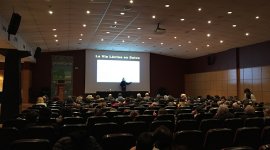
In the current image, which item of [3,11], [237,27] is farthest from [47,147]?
[237,27]

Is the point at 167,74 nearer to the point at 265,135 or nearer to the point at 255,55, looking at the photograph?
the point at 255,55

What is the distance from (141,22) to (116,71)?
10.2 m

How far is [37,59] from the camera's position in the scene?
2381cm

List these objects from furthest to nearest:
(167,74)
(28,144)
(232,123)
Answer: (167,74) < (232,123) < (28,144)

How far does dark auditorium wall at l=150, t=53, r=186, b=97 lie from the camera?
27.3m

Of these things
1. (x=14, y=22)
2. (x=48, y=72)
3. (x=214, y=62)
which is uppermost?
(x=14, y=22)

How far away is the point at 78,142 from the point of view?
3215 mm

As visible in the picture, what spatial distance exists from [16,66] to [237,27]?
11376 millimetres

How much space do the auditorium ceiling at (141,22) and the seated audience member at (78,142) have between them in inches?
336

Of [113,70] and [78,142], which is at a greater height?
[113,70]

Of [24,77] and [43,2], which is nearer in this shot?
[43,2]

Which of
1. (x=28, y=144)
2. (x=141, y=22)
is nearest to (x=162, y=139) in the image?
(x=28, y=144)

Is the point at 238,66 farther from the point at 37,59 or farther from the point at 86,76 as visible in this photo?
the point at 37,59

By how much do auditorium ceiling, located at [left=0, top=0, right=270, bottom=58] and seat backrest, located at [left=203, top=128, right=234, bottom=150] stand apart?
7.82m
